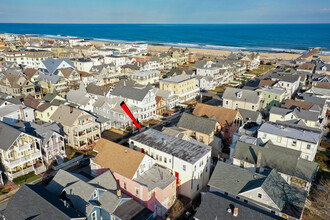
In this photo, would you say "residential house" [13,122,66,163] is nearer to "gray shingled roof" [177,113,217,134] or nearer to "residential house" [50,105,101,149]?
"residential house" [50,105,101,149]

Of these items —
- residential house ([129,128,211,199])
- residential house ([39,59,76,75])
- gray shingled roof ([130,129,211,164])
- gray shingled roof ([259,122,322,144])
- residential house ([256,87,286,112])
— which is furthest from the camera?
residential house ([39,59,76,75])

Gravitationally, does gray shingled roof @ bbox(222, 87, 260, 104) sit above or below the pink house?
above

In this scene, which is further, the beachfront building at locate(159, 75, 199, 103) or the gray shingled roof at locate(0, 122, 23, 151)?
the beachfront building at locate(159, 75, 199, 103)

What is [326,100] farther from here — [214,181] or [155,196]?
[155,196]

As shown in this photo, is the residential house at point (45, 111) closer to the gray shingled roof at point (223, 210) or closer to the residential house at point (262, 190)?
the residential house at point (262, 190)

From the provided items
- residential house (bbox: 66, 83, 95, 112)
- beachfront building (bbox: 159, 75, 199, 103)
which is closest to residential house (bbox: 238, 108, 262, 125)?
beachfront building (bbox: 159, 75, 199, 103)

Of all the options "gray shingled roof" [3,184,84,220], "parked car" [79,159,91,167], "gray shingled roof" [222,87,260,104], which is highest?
"gray shingled roof" [222,87,260,104]

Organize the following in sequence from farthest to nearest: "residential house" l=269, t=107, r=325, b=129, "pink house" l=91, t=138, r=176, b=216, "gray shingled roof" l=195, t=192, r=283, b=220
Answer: "residential house" l=269, t=107, r=325, b=129 → "pink house" l=91, t=138, r=176, b=216 → "gray shingled roof" l=195, t=192, r=283, b=220
